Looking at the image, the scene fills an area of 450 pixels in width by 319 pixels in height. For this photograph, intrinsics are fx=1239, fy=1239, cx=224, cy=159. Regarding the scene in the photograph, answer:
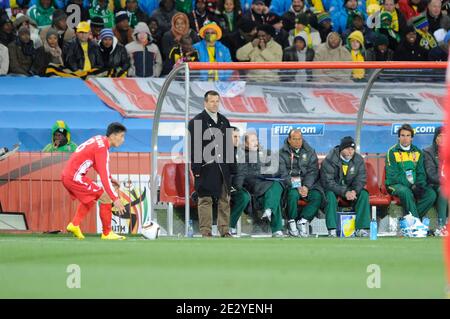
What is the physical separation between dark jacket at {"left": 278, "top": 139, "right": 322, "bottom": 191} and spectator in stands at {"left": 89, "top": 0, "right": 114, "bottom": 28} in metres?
7.30

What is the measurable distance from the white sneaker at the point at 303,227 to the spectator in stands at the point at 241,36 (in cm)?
658

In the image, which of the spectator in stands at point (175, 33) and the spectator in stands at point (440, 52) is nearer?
the spectator in stands at point (175, 33)

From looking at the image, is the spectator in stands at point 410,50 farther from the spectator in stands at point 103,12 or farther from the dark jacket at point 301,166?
the dark jacket at point 301,166

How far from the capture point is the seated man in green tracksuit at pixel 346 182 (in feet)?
61.8

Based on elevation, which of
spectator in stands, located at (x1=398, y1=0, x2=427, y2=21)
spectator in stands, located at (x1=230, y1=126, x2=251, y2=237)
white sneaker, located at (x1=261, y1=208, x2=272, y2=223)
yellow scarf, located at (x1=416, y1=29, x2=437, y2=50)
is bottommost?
white sneaker, located at (x1=261, y1=208, x2=272, y2=223)

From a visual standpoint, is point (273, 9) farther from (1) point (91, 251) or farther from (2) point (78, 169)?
(1) point (91, 251)

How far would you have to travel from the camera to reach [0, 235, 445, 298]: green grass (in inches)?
389

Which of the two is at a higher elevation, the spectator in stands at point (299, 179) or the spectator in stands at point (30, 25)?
the spectator in stands at point (30, 25)

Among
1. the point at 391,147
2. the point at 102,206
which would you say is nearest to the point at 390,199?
the point at 391,147

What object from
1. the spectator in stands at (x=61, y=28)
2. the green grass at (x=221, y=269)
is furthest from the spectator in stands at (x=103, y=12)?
the green grass at (x=221, y=269)

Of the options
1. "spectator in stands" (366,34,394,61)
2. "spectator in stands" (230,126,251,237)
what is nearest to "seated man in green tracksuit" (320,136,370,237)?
"spectator in stands" (230,126,251,237)

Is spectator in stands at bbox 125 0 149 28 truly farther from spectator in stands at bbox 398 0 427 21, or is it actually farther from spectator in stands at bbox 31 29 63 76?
spectator in stands at bbox 398 0 427 21

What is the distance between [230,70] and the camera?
1941 cm

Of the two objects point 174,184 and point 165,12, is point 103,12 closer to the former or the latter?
point 165,12
